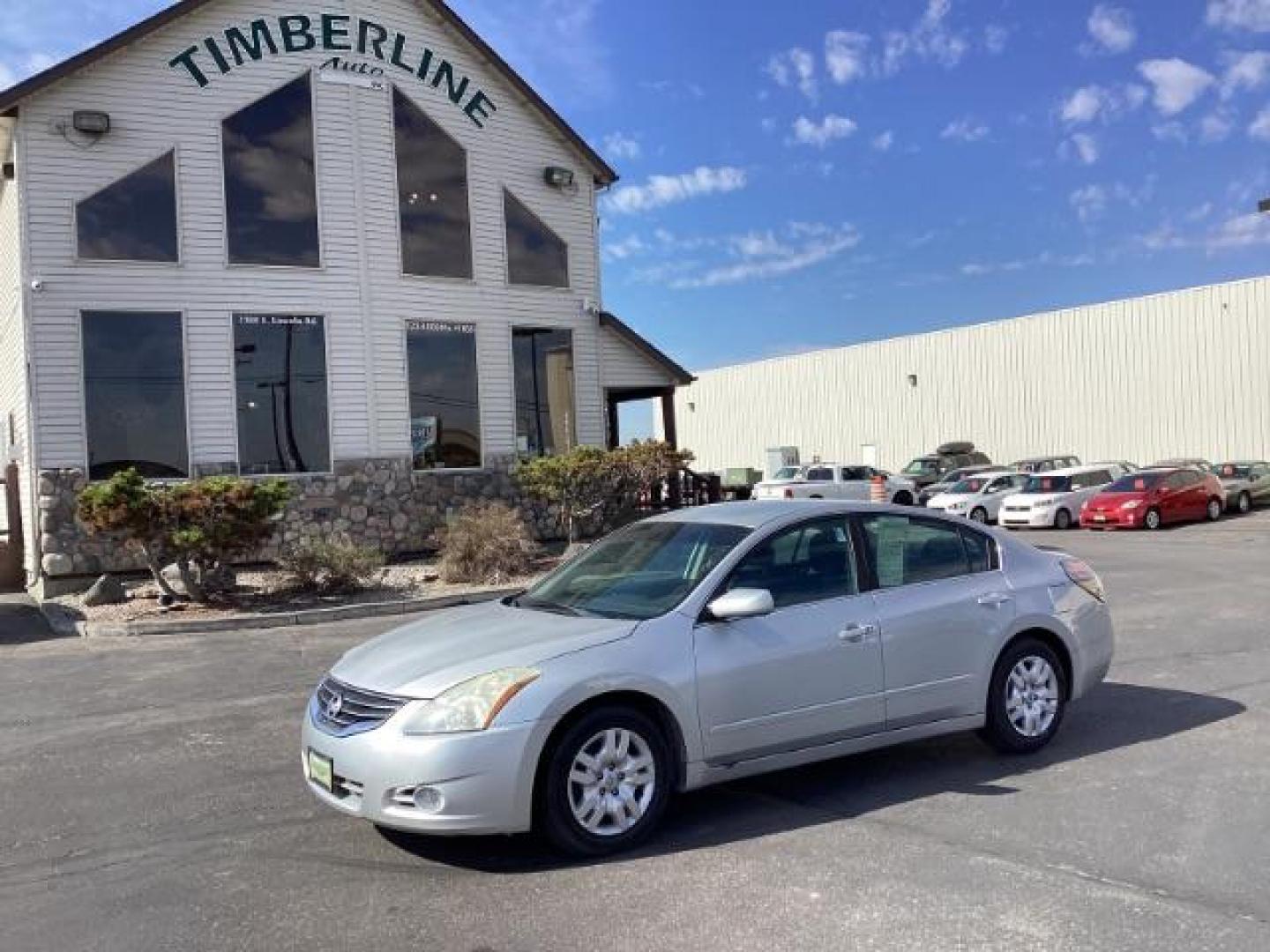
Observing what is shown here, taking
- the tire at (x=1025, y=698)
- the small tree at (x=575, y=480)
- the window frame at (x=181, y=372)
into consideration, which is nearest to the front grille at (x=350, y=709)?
the tire at (x=1025, y=698)

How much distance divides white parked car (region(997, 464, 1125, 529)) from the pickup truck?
3.36 m

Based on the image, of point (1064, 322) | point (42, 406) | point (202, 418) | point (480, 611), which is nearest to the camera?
point (480, 611)

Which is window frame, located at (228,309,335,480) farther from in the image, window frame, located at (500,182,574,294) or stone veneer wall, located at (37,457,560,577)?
window frame, located at (500,182,574,294)

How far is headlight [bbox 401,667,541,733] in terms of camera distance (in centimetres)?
466

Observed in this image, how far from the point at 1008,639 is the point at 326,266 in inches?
573

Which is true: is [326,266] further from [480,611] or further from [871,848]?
[871,848]

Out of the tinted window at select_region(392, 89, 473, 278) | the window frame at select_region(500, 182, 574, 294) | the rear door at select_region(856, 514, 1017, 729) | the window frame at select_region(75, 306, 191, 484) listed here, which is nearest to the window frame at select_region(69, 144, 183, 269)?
the window frame at select_region(75, 306, 191, 484)

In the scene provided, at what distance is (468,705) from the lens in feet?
15.4

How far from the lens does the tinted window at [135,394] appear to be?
1656 cm

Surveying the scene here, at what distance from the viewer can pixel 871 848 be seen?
4.91 m

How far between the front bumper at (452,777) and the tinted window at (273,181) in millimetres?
14608

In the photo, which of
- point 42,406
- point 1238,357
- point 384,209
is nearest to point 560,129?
point 384,209

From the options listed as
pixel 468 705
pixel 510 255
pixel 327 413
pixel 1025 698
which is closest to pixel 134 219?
pixel 327 413

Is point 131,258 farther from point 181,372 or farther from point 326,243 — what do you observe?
point 326,243
